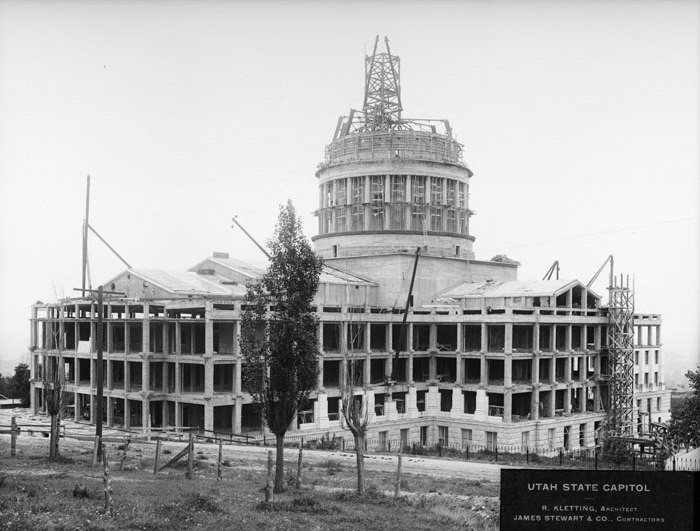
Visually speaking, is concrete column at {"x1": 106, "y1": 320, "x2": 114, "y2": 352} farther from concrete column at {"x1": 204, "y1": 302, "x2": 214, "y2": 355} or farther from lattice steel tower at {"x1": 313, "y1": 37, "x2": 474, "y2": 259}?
lattice steel tower at {"x1": 313, "y1": 37, "x2": 474, "y2": 259}

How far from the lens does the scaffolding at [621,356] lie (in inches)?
2675

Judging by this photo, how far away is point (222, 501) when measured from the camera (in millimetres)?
26094

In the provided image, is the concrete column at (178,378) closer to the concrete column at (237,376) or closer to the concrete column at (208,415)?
the concrete column at (208,415)

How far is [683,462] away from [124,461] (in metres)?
25.6

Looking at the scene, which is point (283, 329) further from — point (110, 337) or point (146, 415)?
point (110, 337)

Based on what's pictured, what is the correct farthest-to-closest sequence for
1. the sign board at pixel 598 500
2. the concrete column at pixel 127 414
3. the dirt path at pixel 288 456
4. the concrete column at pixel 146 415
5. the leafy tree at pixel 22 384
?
the leafy tree at pixel 22 384 < the concrete column at pixel 127 414 < the concrete column at pixel 146 415 < the dirt path at pixel 288 456 < the sign board at pixel 598 500

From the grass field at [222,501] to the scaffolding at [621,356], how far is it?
121ft

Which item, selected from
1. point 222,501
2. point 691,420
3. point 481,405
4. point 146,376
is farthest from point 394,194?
point 222,501

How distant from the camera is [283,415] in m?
30.3

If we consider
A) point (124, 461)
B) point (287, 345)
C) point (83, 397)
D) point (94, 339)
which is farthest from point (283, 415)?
point (83, 397)

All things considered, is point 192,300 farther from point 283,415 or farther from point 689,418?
point 689,418

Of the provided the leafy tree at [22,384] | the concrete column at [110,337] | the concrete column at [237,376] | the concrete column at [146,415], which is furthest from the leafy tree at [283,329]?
the leafy tree at [22,384]

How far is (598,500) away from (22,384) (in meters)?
67.3

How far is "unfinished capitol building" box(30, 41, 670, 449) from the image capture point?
56906mm
